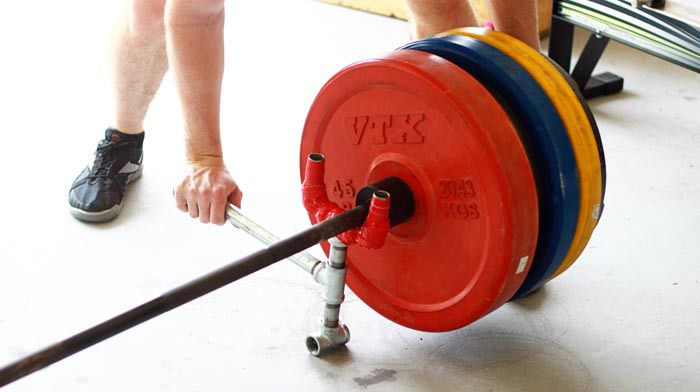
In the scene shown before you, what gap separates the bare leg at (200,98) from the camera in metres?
1.58

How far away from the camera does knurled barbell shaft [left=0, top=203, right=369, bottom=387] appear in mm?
1101

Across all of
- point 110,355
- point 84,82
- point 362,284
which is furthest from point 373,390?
point 84,82

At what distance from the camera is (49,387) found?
1.64m

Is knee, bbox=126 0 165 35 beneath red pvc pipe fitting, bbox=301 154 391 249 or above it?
above

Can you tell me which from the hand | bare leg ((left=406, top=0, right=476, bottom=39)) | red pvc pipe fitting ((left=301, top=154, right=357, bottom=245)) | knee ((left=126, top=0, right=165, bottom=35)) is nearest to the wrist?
the hand

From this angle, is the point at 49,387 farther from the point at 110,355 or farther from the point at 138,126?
the point at 138,126

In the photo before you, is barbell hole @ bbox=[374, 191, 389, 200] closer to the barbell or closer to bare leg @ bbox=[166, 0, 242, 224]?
the barbell

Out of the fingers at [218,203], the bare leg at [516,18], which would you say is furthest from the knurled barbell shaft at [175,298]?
the bare leg at [516,18]

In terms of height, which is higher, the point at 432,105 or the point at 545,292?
the point at 432,105

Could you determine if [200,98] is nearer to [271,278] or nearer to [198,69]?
[198,69]

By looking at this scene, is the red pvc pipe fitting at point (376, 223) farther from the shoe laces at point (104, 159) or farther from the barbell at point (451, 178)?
the shoe laces at point (104, 159)

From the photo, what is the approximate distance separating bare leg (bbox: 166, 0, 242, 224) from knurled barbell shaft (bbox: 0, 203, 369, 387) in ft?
0.85

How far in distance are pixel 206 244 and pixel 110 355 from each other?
421 mm

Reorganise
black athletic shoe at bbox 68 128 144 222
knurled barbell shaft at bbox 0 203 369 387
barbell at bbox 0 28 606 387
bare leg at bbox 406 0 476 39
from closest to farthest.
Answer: knurled barbell shaft at bbox 0 203 369 387 < barbell at bbox 0 28 606 387 < bare leg at bbox 406 0 476 39 < black athletic shoe at bbox 68 128 144 222
